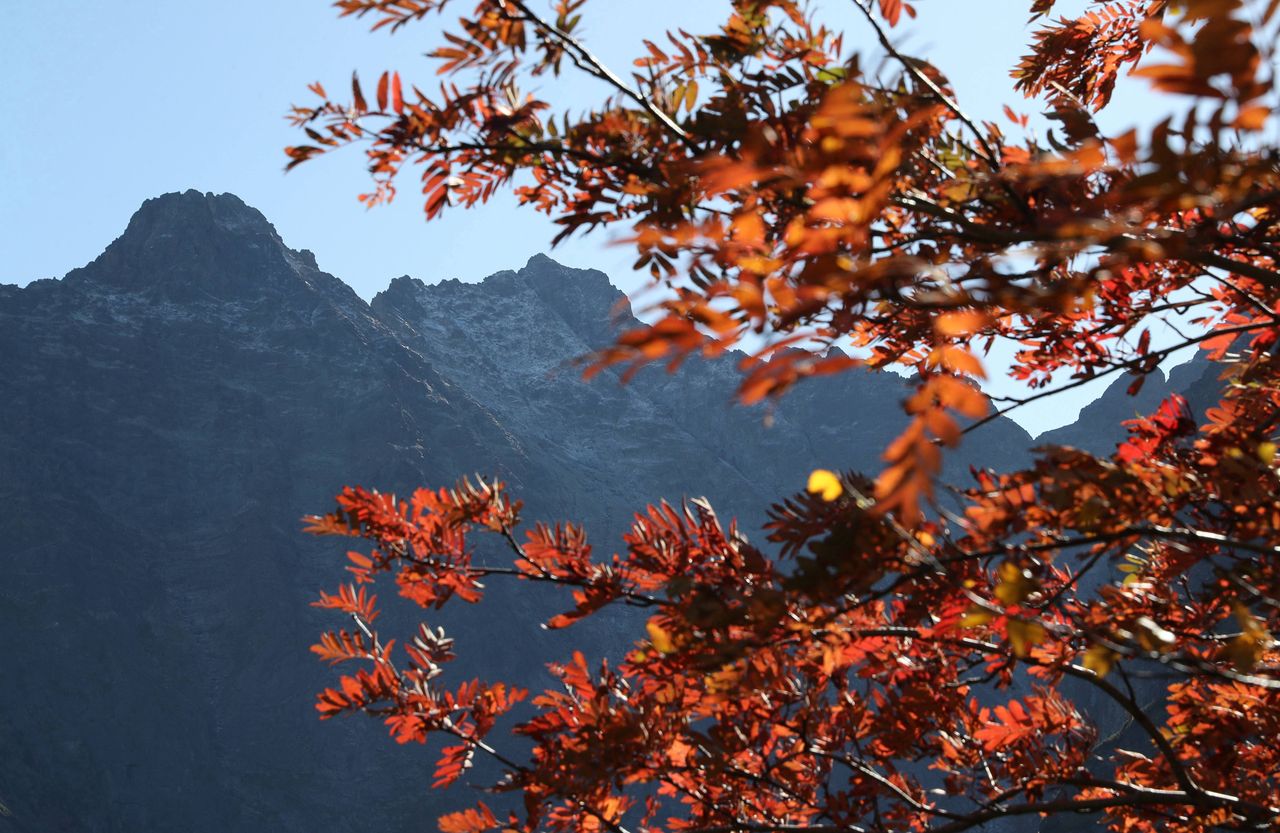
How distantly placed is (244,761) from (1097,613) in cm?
6435

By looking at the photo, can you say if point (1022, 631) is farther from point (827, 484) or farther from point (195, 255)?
point (195, 255)

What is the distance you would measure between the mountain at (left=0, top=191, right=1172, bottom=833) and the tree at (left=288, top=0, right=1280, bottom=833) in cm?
4140

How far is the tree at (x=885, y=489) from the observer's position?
1.06 meters

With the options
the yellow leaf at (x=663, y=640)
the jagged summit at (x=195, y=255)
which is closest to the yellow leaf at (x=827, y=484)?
the yellow leaf at (x=663, y=640)

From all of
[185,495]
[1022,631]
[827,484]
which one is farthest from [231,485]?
[1022,631]

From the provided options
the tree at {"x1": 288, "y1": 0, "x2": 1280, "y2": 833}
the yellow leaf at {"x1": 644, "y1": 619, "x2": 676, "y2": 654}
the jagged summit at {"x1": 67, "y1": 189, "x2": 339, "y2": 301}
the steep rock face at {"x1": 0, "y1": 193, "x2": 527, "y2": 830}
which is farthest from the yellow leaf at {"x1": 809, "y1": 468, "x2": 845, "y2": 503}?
the jagged summit at {"x1": 67, "y1": 189, "x2": 339, "y2": 301}

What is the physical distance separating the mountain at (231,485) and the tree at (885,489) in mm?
41397

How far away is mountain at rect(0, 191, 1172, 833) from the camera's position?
55062mm

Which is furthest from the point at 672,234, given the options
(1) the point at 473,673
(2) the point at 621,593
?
(1) the point at 473,673

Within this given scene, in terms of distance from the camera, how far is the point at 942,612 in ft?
7.43

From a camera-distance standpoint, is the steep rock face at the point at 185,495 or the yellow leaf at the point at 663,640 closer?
the yellow leaf at the point at 663,640

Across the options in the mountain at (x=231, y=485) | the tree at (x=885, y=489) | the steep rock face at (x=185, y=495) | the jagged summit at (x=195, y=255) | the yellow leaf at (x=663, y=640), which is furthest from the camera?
the jagged summit at (x=195, y=255)

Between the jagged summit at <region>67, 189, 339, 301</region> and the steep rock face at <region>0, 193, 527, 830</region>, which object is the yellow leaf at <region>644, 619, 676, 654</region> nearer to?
the steep rock face at <region>0, 193, 527, 830</region>

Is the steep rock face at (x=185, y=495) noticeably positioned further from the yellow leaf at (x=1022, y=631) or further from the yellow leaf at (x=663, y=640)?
the yellow leaf at (x=1022, y=631)
